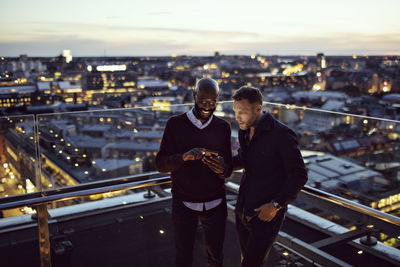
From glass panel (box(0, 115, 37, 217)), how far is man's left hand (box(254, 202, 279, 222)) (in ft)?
7.47

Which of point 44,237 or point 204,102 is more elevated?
point 204,102

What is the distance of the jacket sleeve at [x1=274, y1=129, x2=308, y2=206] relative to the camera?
1765mm

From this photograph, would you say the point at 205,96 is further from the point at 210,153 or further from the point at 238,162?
the point at 238,162

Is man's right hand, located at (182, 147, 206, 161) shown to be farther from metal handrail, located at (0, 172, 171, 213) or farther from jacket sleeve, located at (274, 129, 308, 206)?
metal handrail, located at (0, 172, 171, 213)

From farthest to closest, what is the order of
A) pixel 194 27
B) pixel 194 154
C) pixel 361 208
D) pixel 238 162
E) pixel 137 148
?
pixel 194 27 → pixel 137 148 → pixel 361 208 → pixel 238 162 → pixel 194 154

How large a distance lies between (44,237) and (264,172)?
1.53 m

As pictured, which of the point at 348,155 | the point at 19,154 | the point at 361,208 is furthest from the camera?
the point at 348,155

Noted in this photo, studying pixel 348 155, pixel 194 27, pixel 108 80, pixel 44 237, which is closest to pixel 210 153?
pixel 44 237

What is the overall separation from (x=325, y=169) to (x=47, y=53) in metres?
70.7

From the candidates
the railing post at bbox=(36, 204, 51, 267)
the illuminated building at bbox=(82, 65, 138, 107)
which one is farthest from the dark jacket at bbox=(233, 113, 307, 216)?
the illuminated building at bbox=(82, 65, 138, 107)

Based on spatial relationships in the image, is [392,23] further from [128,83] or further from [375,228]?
[375,228]

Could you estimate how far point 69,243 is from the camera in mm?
2994

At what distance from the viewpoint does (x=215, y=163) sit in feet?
6.35

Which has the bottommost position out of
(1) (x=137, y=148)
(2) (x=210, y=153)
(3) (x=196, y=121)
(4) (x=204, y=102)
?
(1) (x=137, y=148)
